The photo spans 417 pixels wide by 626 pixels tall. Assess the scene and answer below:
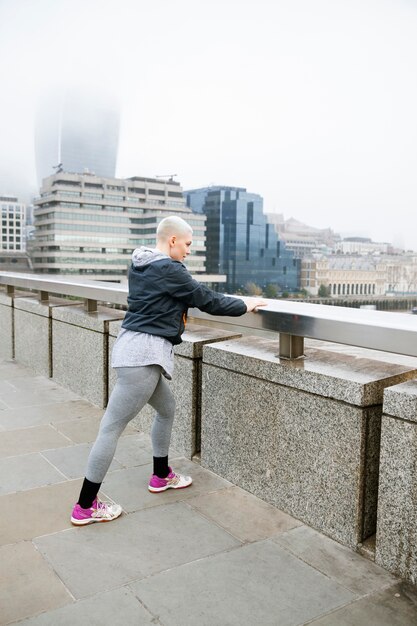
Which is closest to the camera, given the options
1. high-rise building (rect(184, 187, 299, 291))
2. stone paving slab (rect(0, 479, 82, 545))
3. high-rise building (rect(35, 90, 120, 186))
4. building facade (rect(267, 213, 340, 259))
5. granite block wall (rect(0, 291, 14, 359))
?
stone paving slab (rect(0, 479, 82, 545))

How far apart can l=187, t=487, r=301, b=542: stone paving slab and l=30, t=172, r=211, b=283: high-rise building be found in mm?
108007

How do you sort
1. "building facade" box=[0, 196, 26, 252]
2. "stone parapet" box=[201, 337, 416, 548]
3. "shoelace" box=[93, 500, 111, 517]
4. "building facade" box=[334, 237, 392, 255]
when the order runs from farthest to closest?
1. "building facade" box=[334, 237, 392, 255]
2. "building facade" box=[0, 196, 26, 252]
3. "shoelace" box=[93, 500, 111, 517]
4. "stone parapet" box=[201, 337, 416, 548]

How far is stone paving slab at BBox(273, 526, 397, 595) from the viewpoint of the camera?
2.66 m

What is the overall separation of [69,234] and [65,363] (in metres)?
114

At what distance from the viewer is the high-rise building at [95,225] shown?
382 feet

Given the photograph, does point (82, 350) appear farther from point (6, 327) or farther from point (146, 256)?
point (146, 256)

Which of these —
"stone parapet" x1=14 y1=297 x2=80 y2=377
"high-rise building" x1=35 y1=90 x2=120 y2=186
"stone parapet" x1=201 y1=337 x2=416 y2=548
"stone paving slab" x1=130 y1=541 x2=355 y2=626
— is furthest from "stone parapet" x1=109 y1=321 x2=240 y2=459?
"high-rise building" x1=35 y1=90 x2=120 y2=186

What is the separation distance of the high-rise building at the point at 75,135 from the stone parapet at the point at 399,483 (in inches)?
7546

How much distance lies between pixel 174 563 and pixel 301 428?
0.92 metres

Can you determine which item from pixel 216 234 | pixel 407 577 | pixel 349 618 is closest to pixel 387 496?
pixel 407 577

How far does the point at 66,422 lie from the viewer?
203 inches

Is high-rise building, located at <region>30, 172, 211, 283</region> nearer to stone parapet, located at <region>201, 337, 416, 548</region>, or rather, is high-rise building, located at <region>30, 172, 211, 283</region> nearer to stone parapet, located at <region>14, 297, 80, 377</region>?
stone parapet, located at <region>14, 297, 80, 377</region>

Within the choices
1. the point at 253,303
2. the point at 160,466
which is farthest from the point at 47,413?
the point at 253,303

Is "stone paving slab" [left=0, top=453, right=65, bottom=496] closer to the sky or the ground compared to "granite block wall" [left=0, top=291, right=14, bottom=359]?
closer to the ground
